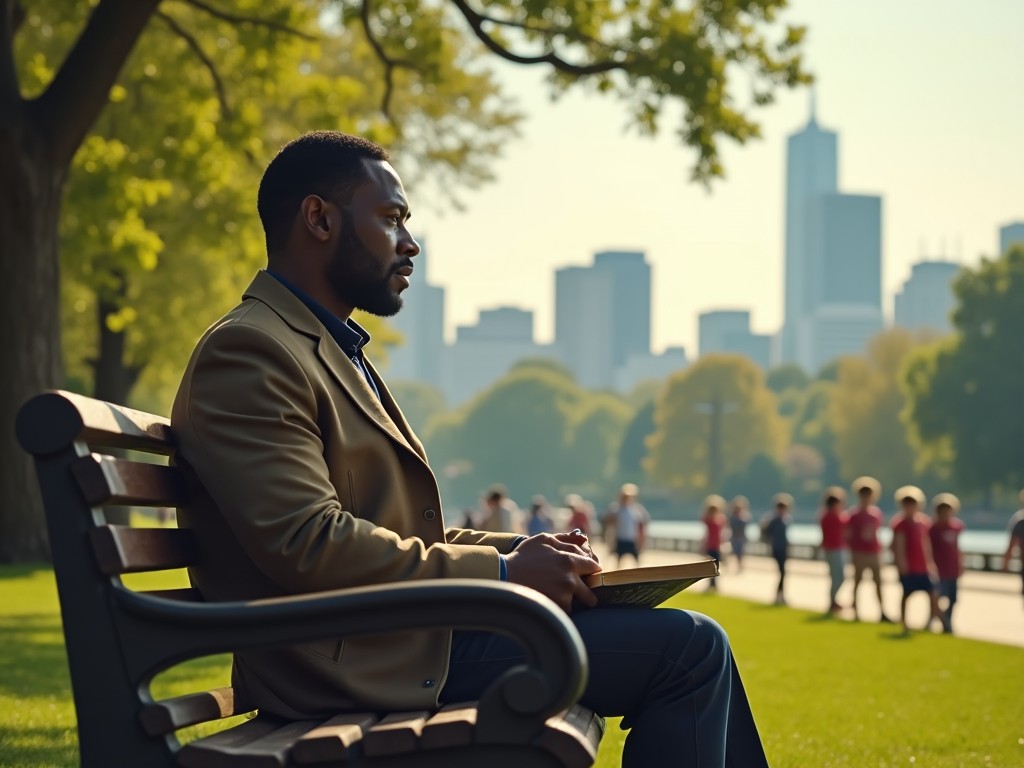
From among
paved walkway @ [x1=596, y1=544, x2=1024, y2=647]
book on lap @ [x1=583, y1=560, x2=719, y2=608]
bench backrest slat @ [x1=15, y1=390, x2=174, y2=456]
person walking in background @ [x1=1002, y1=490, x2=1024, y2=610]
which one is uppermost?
bench backrest slat @ [x1=15, y1=390, x2=174, y2=456]

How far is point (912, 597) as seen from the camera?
1277 inches

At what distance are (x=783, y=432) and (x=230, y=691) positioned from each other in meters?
118

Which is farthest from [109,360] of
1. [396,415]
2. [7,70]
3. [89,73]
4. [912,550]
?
[396,415]

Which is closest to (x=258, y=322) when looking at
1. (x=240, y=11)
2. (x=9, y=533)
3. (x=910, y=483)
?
(x=9, y=533)

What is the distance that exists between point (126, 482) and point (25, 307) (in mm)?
14182

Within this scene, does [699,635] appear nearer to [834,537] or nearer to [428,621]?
[428,621]

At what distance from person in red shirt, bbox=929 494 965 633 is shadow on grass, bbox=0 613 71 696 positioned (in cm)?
1112

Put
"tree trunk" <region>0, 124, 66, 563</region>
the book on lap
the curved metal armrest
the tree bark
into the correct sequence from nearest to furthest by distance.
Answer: the curved metal armrest → the book on lap → the tree bark → "tree trunk" <region>0, 124, 66, 563</region>

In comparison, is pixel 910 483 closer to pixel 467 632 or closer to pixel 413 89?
pixel 413 89

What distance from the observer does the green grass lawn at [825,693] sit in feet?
21.5

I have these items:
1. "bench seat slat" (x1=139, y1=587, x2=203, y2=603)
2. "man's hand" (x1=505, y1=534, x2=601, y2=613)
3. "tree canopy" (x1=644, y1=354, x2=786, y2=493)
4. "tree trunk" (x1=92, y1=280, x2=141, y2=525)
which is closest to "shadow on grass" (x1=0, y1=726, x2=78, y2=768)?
"bench seat slat" (x1=139, y1=587, x2=203, y2=603)

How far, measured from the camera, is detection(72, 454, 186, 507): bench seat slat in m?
2.71

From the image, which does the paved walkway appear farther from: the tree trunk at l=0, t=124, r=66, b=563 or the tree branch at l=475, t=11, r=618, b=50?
the tree trunk at l=0, t=124, r=66, b=563

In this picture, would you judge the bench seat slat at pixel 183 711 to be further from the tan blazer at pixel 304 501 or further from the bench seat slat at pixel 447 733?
the bench seat slat at pixel 447 733
